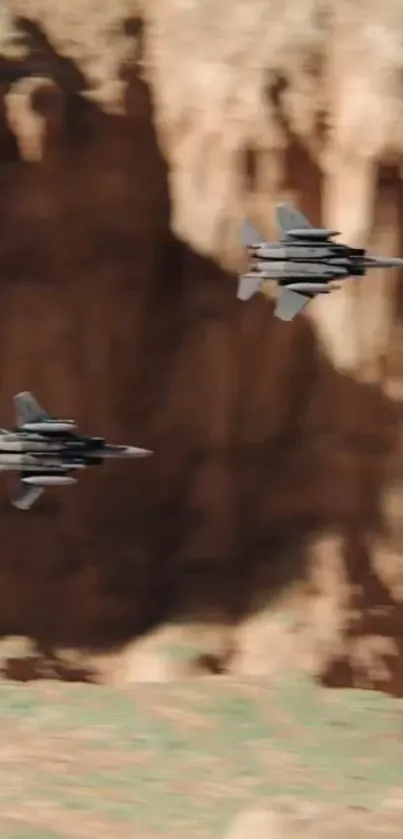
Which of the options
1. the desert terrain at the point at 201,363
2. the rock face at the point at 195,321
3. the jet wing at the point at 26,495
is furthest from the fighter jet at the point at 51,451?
the rock face at the point at 195,321

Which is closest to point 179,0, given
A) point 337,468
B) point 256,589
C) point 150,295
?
point 150,295

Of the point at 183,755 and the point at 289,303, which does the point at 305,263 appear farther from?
the point at 183,755

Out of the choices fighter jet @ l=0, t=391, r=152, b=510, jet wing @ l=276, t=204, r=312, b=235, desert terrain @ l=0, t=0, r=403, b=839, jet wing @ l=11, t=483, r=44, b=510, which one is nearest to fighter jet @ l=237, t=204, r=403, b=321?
jet wing @ l=276, t=204, r=312, b=235

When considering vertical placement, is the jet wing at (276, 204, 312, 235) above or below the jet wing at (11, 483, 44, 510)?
above

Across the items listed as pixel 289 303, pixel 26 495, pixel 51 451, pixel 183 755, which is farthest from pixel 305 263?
pixel 183 755

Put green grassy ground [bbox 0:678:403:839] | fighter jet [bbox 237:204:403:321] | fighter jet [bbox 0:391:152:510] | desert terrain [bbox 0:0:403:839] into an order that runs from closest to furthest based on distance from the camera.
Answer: fighter jet [bbox 237:204:403:321] < fighter jet [bbox 0:391:152:510] < green grassy ground [bbox 0:678:403:839] < desert terrain [bbox 0:0:403:839]

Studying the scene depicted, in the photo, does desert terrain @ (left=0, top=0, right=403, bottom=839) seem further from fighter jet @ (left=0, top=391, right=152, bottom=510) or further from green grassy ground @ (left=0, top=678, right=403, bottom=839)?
fighter jet @ (left=0, top=391, right=152, bottom=510)
